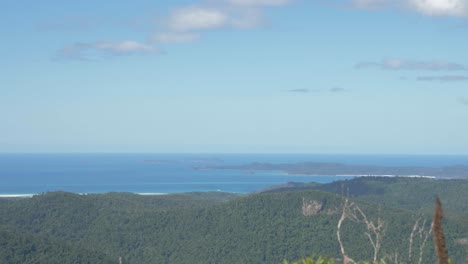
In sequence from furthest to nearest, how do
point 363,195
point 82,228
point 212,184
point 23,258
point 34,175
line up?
1. point 34,175
2. point 212,184
3. point 363,195
4. point 82,228
5. point 23,258

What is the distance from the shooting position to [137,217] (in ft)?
211

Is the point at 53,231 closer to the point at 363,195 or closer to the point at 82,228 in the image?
the point at 82,228

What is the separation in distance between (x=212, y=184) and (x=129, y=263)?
104m

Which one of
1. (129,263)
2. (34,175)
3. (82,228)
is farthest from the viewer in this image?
(34,175)

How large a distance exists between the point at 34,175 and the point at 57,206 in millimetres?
118227

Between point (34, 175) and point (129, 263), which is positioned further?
point (34, 175)

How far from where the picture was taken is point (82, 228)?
62.8 meters

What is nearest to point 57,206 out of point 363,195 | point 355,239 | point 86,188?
point 355,239

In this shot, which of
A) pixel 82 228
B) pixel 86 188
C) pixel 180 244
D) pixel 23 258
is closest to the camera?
pixel 23 258

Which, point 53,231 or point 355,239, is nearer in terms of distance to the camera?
point 355,239

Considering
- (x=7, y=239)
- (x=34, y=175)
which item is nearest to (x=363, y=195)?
(x=7, y=239)

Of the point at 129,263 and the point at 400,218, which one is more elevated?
the point at 400,218

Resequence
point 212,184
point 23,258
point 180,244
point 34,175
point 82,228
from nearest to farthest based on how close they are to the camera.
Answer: point 23,258, point 180,244, point 82,228, point 212,184, point 34,175

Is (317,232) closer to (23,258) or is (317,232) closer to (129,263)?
A: (129,263)
